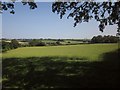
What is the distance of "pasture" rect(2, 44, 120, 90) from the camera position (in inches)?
454

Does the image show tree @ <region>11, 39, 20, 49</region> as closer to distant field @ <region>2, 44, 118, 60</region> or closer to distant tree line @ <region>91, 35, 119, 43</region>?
distant field @ <region>2, 44, 118, 60</region>

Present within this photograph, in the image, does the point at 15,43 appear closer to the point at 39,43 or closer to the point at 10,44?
the point at 10,44

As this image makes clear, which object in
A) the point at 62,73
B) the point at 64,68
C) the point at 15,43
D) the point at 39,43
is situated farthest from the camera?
the point at 39,43

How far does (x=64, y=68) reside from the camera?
14586 mm

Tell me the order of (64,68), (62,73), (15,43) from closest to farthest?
(62,73), (64,68), (15,43)

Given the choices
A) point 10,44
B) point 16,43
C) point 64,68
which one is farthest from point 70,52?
point 10,44

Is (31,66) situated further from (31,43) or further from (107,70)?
(107,70)

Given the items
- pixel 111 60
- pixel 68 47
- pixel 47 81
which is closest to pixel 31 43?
pixel 68 47

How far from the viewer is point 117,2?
14.0 m

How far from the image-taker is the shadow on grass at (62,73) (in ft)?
37.4

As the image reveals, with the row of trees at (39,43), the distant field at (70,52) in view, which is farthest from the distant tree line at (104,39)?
the row of trees at (39,43)

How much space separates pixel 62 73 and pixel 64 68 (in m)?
1.30

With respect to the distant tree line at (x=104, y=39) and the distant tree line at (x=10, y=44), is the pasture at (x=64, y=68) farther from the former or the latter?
the distant tree line at (x=104, y=39)

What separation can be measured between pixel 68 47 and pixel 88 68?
3519 mm
